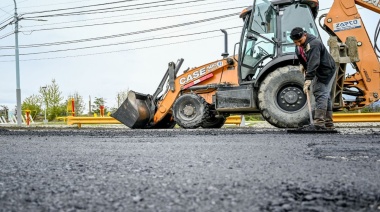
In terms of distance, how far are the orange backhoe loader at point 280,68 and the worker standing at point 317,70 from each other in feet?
2.47

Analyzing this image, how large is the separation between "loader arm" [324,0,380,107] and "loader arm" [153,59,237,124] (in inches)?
94.7

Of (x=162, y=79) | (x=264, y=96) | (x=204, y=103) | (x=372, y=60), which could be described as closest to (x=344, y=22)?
(x=372, y=60)

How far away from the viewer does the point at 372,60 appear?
758 centimetres

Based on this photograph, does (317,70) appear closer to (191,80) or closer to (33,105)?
(191,80)

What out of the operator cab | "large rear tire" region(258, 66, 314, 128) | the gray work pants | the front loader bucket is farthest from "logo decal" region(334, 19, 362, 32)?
the front loader bucket

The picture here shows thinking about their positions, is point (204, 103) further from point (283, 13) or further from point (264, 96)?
point (283, 13)

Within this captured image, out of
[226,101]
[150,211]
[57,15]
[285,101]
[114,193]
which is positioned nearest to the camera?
[150,211]

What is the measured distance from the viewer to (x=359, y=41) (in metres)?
7.73

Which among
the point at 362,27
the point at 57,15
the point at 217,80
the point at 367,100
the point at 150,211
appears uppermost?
the point at 57,15

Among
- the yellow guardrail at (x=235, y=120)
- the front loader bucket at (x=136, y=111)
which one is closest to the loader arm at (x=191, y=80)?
the front loader bucket at (x=136, y=111)

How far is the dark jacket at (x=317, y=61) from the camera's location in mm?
5980

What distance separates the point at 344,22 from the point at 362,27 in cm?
36

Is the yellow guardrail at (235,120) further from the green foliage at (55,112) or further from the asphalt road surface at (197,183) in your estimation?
the green foliage at (55,112)

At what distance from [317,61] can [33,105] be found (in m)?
31.3
